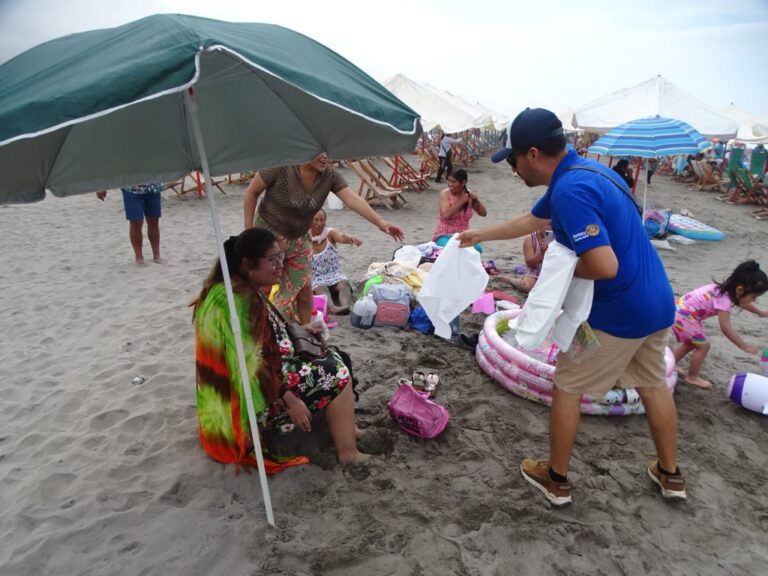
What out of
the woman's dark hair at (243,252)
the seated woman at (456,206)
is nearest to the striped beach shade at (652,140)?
the seated woman at (456,206)

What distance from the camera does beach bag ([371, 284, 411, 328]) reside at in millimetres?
4488

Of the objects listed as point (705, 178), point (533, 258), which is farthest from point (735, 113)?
point (533, 258)

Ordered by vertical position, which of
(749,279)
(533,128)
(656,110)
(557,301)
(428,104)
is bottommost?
(749,279)

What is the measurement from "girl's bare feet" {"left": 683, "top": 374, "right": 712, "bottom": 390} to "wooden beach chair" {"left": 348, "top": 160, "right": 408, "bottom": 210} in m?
7.84

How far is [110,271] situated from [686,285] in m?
7.37

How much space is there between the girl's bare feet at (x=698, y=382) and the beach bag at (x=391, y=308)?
232 cm

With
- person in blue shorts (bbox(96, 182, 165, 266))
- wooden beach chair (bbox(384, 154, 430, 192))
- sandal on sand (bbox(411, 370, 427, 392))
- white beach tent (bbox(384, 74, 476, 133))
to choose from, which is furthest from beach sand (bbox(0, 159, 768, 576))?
white beach tent (bbox(384, 74, 476, 133))

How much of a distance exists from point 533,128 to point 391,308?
105 inches

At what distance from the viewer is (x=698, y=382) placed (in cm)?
364

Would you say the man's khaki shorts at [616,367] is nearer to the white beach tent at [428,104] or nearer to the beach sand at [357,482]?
the beach sand at [357,482]

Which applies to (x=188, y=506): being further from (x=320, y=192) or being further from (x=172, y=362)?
(x=320, y=192)

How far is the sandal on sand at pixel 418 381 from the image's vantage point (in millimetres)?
3318

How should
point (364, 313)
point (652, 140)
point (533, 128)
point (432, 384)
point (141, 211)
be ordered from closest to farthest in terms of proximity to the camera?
point (533, 128)
point (432, 384)
point (364, 313)
point (141, 211)
point (652, 140)

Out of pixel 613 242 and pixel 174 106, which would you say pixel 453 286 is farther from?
pixel 174 106
